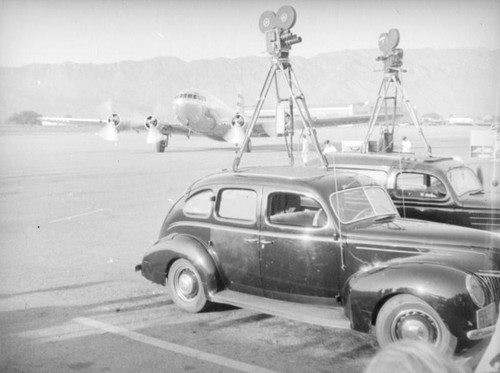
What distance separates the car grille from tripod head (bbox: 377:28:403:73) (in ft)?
18.4

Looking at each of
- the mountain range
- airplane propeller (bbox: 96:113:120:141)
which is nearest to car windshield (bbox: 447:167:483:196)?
the mountain range

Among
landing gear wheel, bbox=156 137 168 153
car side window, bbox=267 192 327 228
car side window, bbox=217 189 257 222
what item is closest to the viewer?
car side window, bbox=267 192 327 228

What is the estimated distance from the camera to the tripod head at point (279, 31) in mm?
6251

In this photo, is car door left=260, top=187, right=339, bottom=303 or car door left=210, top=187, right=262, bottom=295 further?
car door left=210, top=187, right=262, bottom=295

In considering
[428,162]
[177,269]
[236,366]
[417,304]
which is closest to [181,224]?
[177,269]

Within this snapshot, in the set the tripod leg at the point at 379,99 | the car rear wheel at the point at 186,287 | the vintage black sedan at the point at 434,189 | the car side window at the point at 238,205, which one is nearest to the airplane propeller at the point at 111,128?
the tripod leg at the point at 379,99

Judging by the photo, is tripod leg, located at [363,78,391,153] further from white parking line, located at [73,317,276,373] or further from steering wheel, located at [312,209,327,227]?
white parking line, located at [73,317,276,373]

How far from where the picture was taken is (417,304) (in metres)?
3.93

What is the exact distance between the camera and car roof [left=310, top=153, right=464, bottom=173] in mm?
6906

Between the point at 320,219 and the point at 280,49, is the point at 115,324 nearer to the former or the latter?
the point at 320,219

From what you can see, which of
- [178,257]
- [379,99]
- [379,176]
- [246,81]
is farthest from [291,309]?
[246,81]

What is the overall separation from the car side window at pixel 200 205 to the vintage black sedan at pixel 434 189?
→ 82.4 inches

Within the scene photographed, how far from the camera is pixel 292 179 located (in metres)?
5.02

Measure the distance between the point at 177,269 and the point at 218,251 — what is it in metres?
0.60
